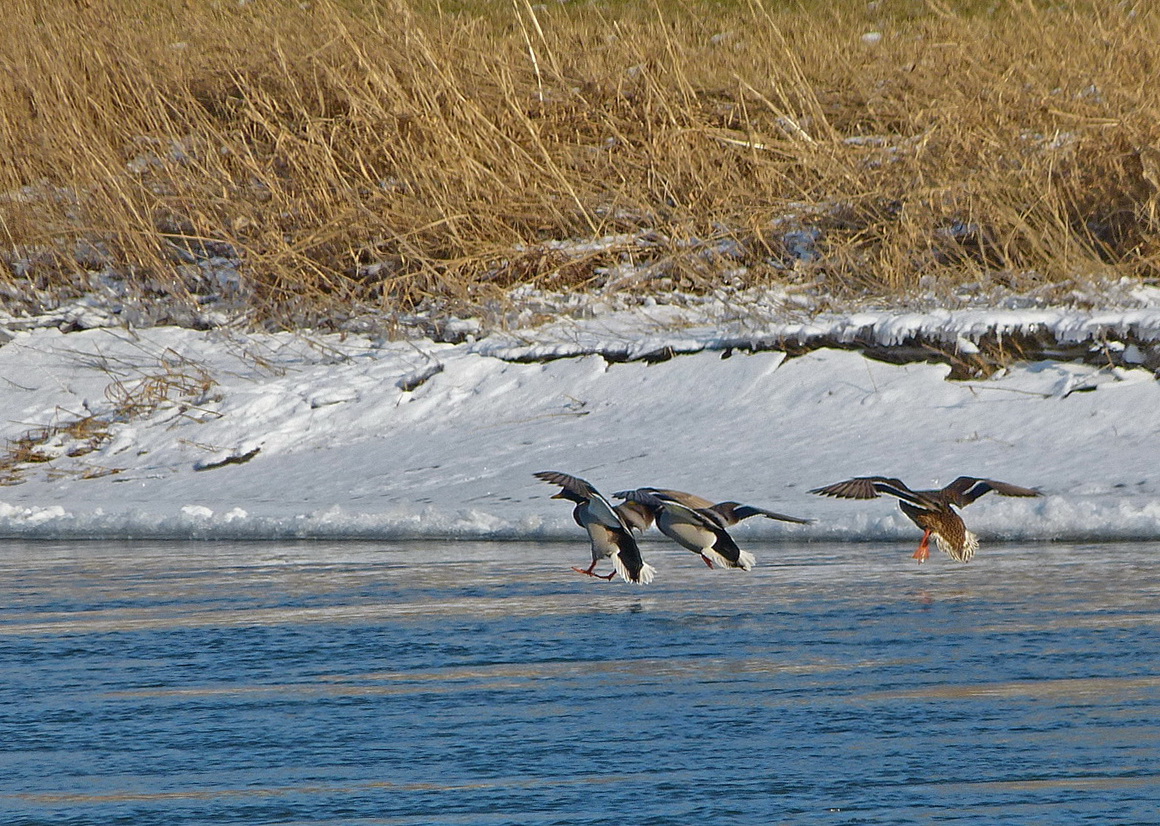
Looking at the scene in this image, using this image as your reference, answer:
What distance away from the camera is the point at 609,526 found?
17.4 feet

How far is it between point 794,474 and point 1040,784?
4028 millimetres

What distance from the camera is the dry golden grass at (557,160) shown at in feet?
31.6

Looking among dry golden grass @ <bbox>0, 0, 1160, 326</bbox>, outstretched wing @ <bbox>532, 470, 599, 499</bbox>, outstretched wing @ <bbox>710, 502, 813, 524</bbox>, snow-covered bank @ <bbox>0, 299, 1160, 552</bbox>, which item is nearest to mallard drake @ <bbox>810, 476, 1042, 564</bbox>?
outstretched wing @ <bbox>710, 502, 813, 524</bbox>

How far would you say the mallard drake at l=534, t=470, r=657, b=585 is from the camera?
17.1 feet

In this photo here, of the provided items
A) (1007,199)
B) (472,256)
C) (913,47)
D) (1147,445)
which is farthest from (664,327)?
(913,47)

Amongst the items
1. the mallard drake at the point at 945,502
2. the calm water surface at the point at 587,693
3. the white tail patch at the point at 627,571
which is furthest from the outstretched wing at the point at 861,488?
the white tail patch at the point at 627,571

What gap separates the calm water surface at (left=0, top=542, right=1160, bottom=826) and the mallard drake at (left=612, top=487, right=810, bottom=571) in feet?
0.40

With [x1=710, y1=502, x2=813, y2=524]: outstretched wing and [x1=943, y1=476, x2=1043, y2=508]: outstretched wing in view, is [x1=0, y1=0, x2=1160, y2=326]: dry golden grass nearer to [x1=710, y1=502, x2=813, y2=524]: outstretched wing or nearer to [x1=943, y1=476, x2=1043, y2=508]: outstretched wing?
[x1=943, y1=476, x2=1043, y2=508]: outstretched wing

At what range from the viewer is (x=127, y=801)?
3.12 metres

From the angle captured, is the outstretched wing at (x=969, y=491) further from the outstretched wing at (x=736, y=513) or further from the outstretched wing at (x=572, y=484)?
the outstretched wing at (x=572, y=484)

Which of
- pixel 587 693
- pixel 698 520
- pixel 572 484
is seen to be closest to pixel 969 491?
pixel 698 520

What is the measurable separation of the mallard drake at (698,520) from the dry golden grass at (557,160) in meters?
4.09

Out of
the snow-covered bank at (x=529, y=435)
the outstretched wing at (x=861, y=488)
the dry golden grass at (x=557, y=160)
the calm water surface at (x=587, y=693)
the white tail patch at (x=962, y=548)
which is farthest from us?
the dry golden grass at (x=557, y=160)

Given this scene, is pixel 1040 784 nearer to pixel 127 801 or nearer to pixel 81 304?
pixel 127 801
